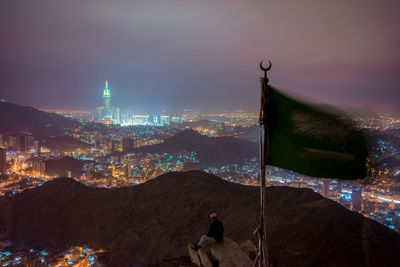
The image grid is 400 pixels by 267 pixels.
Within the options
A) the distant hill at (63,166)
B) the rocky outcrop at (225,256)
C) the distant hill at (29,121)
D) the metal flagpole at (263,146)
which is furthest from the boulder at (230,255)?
the distant hill at (29,121)

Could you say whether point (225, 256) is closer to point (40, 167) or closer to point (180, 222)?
point (180, 222)

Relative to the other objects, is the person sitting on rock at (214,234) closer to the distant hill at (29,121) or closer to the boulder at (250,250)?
the boulder at (250,250)

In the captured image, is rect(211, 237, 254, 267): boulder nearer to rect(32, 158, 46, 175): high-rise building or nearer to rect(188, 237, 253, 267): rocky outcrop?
rect(188, 237, 253, 267): rocky outcrop

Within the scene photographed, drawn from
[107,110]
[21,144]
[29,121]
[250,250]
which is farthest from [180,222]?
[107,110]

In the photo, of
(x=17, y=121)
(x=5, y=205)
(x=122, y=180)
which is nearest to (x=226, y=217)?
(x=5, y=205)

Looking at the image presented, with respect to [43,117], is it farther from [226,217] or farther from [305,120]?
[305,120]
